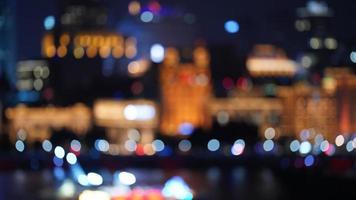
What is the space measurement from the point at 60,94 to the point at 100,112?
93 cm

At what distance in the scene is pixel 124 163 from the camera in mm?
7699

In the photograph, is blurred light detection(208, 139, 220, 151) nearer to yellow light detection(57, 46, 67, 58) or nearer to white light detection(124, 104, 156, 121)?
white light detection(124, 104, 156, 121)

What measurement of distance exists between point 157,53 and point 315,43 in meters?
4.63

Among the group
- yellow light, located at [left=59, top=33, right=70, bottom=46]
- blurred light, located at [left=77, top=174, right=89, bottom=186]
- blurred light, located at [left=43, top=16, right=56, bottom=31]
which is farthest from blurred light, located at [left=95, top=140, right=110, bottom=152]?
blurred light, located at [left=77, top=174, right=89, bottom=186]

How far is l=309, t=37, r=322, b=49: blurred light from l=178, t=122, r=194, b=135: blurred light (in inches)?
98.5

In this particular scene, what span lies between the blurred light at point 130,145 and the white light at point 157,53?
232 cm

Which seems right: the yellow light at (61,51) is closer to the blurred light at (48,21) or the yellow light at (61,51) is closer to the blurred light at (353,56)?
the blurred light at (48,21)

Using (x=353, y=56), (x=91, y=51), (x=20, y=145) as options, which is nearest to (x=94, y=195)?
(x=353, y=56)

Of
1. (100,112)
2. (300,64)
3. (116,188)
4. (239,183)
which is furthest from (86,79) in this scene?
(116,188)

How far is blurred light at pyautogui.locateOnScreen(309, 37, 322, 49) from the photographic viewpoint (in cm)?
1212

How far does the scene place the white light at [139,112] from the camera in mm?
14398

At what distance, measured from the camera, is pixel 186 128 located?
13.7 metres

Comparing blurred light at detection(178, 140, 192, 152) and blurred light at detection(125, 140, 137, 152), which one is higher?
blurred light at detection(125, 140, 137, 152)

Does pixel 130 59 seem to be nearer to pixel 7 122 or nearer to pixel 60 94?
pixel 60 94
